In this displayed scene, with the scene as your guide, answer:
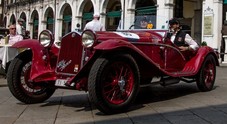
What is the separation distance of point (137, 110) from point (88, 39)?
134 cm

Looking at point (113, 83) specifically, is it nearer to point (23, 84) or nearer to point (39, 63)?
point (39, 63)

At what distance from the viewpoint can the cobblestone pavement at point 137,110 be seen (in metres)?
5.10

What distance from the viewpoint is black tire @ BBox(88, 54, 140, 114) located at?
522cm

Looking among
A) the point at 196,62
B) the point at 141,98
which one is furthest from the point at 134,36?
the point at 196,62

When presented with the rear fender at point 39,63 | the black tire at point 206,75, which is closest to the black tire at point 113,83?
the rear fender at point 39,63

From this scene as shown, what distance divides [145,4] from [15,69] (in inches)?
966

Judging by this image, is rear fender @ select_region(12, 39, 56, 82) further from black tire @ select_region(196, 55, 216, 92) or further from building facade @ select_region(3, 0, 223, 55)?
black tire @ select_region(196, 55, 216, 92)

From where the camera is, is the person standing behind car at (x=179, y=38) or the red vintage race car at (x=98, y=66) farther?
the person standing behind car at (x=179, y=38)

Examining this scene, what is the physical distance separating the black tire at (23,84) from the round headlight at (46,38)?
33 centimetres

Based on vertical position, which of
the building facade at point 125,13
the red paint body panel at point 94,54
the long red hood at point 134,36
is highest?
the building facade at point 125,13

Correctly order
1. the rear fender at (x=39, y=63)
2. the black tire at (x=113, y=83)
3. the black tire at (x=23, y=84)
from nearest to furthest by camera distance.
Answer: the black tire at (x=113, y=83) → the rear fender at (x=39, y=63) → the black tire at (x=23, y=84)

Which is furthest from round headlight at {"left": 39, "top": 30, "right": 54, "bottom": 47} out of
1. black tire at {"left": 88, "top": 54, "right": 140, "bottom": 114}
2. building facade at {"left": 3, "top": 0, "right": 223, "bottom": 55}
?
building facade at {"left": 3, "top": 0, "right": 223, "bottom": 55}

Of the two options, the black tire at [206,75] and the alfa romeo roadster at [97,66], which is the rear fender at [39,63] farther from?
the black tire at [206,75]

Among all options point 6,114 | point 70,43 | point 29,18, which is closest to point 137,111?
A: point 70,43
